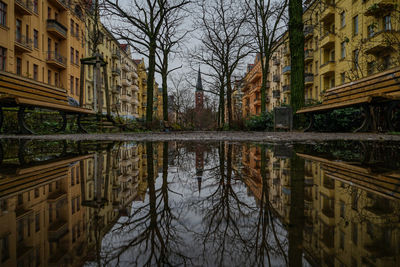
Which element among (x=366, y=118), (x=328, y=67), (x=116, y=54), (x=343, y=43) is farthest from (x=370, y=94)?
(x=116, y=54)

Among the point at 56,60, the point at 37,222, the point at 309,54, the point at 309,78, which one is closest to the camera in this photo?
the point at 37,222

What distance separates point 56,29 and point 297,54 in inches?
957

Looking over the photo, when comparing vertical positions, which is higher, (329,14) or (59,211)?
(329,14)

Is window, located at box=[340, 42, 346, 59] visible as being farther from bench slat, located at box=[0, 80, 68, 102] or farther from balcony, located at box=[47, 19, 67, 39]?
balcony, located at box=[47, 19, 67, 39]

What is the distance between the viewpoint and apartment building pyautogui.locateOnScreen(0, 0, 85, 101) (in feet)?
64.5

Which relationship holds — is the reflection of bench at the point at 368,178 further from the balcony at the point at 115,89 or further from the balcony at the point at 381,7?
the balcony at the point at 115,89

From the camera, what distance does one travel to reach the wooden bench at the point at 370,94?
586cm

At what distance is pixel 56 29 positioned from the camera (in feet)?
88.3

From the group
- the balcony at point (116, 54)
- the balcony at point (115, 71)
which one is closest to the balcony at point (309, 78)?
the balcony at point (115, 71)

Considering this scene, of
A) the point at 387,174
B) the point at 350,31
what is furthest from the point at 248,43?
Answer: the point at 387,174

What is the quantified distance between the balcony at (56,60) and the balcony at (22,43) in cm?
362

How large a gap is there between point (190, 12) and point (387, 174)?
707 inches

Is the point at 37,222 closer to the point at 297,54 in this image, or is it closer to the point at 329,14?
the point at 297,54

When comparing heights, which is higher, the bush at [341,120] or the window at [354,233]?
the bush at [341,120]
